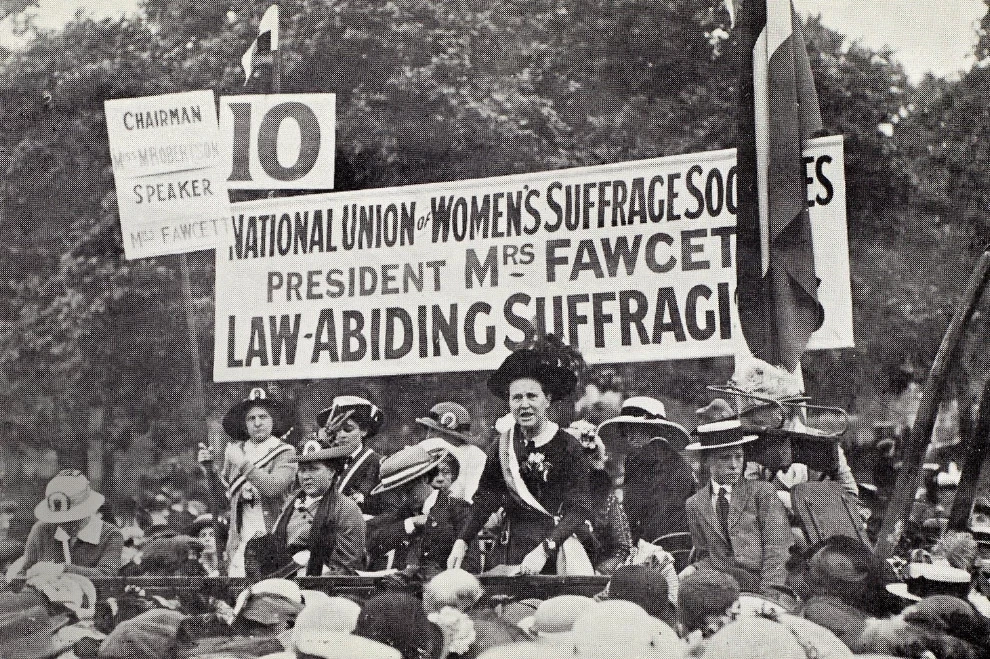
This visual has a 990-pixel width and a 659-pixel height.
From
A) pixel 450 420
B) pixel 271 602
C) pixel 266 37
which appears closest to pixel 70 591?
pixel 271 602

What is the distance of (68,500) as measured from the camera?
6.35 m

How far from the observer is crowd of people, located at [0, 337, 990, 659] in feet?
18.3

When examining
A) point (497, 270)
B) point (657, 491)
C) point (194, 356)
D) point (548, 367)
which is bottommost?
point (657, 491)

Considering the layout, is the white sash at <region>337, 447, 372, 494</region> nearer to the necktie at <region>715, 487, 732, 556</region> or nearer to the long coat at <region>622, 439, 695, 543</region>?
the long coat at <region>622, 439, 695, 543</region>

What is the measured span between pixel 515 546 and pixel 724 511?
3.09ft

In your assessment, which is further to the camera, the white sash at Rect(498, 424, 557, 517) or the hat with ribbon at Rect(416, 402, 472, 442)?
the hat with ribbon at Rect(416, 402, 472, 442)

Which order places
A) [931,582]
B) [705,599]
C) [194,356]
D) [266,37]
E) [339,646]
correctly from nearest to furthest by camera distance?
[931,582] < [705,599] < [339,646] < [266,37] < [194,356]

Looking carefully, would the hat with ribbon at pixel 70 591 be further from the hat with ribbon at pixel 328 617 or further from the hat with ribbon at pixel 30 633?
the hat with ribbon at pixel 328 617

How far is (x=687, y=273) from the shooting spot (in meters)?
5.80

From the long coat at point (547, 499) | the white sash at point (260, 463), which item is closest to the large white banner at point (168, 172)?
the white sash at point (260, 463)

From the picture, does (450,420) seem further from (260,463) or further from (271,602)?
(271,602)

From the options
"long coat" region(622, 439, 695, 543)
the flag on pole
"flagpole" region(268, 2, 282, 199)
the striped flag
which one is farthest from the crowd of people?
the flag on pole

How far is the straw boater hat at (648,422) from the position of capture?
227 inches

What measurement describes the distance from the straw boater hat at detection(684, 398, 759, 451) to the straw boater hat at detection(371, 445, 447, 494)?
117 centimetres
